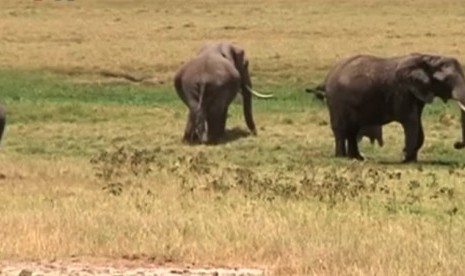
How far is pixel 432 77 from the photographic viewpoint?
70.8 feet

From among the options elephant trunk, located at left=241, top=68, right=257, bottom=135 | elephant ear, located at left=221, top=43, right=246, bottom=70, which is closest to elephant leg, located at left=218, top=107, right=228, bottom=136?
elephant trunk, located at left=241, top=68, right=257, bottom=135

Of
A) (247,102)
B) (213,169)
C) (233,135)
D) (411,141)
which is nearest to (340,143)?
(411,141)

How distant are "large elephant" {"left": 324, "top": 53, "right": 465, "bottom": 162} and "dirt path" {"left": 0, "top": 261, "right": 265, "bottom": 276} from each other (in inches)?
446

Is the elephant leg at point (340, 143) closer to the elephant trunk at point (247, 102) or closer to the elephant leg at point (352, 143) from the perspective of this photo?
the elephant leg at point (352, 143)

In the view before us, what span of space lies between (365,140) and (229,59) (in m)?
2.93

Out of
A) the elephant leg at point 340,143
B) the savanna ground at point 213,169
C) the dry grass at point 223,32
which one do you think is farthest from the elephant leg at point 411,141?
the dry grass at point 223,32

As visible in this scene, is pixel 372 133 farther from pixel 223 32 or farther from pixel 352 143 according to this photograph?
pixel 223 32

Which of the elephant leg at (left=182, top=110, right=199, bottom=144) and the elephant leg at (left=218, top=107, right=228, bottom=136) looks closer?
the elephant leg at (left=182, top=110, right=199, bottom=144)

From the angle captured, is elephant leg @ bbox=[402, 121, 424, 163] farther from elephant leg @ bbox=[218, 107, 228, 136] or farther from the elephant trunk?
the elephant trunk

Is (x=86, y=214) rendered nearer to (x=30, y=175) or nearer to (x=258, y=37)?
(x=30, y=175)

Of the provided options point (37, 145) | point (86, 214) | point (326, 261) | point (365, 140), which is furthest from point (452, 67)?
point (326, 261)

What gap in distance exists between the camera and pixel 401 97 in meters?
21.9

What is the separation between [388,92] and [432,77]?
2.78 ft

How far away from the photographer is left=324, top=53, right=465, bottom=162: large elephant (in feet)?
70.6
